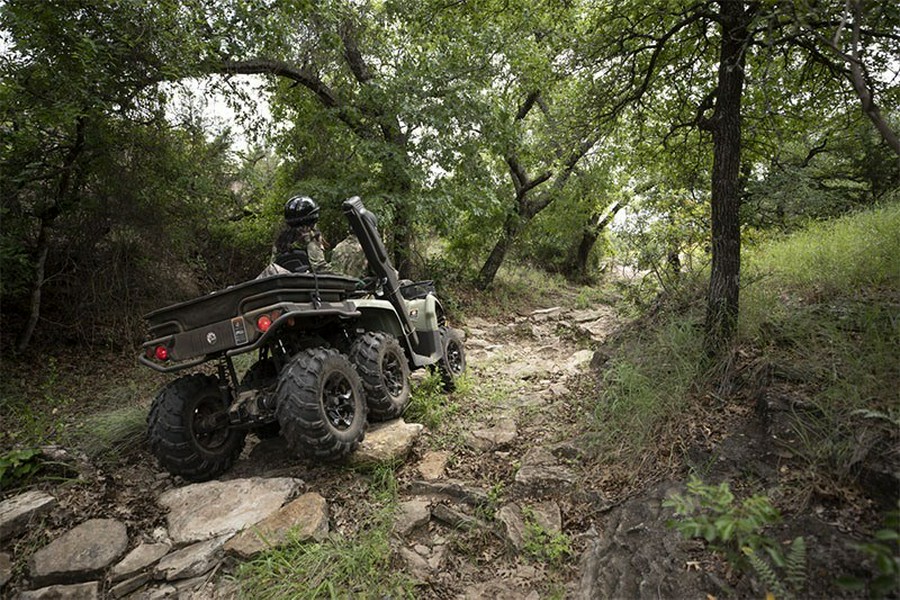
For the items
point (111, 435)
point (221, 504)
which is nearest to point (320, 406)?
point (221, 504)

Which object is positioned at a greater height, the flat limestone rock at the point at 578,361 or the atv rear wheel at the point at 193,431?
the atv rear wheel at the point at 193,431

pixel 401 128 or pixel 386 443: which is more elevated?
pixel 401 128

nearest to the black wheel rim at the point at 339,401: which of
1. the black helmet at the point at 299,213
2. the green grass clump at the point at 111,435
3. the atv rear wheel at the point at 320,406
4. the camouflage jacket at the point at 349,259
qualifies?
the atv rear wheel at the point at 320,406

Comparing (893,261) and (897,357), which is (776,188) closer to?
(893,261)

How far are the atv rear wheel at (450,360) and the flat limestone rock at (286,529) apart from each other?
8.15ft

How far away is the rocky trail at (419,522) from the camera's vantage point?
2.43 meters

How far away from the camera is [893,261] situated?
354 centimetres

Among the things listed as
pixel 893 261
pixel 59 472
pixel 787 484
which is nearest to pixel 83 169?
pixel 59 472

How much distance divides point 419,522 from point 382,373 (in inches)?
52.5

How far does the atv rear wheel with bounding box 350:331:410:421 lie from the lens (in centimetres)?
391

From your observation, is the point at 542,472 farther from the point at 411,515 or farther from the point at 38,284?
the point at 38,284

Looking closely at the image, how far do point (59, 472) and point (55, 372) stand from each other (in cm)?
309

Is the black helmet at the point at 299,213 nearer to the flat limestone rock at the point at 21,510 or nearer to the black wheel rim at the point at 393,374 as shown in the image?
the black wheel rim at the point at 393,374

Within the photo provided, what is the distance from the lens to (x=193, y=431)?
336cm
